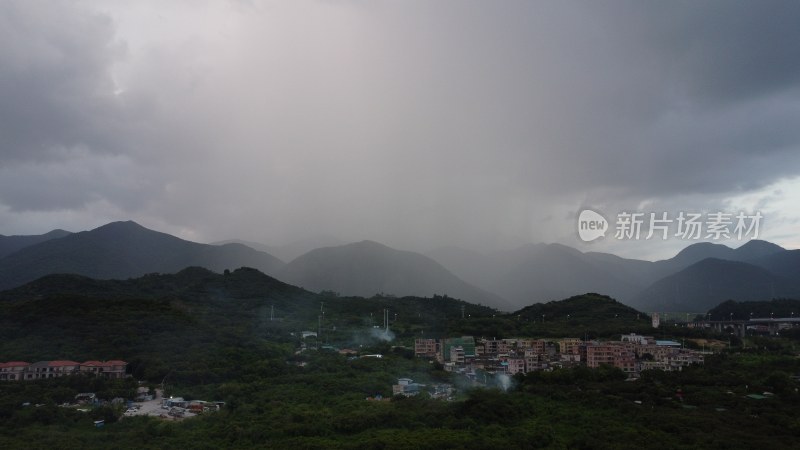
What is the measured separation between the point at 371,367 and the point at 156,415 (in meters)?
8.00

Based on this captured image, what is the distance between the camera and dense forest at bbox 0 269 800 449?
41.0 ft

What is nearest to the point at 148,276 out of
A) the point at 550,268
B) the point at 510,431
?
the point at 510,431

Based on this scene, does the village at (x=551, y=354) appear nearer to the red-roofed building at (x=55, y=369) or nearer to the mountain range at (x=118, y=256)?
the red-roofed building at (x=55, y=369)

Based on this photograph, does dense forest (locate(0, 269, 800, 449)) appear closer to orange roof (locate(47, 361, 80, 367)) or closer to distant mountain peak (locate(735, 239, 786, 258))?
orange roof (locate(47, 361, 80, 367))

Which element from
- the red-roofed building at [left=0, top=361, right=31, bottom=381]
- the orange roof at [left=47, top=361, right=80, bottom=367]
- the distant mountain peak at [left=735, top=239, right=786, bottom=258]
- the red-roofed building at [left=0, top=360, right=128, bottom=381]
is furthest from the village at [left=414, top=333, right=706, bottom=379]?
the distant mountain peak at [left=735, top=239, right=786, bottom=258]

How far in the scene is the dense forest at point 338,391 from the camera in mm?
12484

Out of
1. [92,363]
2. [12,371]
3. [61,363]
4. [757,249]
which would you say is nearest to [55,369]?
[61,363]

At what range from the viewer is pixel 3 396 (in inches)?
599

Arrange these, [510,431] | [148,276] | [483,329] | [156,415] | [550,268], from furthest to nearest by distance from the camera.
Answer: [550,268]
[148,276]
[483,329]
[156,415]
[510,431]

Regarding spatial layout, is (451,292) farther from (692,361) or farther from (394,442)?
(394,442)

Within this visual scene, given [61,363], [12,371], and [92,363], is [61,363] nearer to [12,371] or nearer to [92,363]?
[92,363]

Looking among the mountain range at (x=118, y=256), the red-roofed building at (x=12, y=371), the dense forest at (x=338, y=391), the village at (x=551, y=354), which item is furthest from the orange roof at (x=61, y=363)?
the mountain range at (x=118, y=256)

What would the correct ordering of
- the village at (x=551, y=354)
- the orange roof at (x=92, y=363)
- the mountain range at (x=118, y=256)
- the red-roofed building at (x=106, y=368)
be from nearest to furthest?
the red-roofed building at (x=106, y=368) < the orange roof at (x=92, y=363) < the village at (x=551, y=354) < the mountain range at (x=118, y=256)

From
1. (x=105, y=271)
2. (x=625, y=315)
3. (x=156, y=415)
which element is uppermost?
(x=105, y=271)
